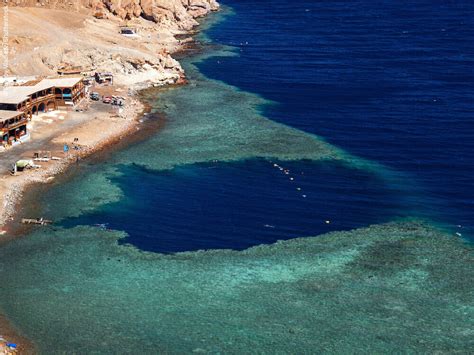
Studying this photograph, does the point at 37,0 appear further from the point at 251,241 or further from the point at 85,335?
the point at 85,335

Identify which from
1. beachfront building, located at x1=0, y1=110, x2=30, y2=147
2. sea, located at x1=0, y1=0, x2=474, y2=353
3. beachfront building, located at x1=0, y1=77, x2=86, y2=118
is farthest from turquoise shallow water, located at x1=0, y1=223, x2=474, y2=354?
beachfront building, located at x1=0, y1=77, x2=86, y2=118

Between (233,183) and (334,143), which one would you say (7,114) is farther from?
(334,143)

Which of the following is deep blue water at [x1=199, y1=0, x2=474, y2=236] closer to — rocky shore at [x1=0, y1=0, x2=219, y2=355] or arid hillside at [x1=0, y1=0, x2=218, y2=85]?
rocky shore at [x1=0, y1=0, x2=219, y2=355]

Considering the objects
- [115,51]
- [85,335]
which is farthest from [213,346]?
[115,51]

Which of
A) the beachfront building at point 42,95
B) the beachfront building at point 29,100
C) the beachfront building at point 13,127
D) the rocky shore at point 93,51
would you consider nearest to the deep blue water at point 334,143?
the rocky shore at point 93,51

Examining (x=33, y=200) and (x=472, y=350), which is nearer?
(x=472, y=350)

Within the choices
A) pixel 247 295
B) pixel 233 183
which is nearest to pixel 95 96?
pixel 233 183
